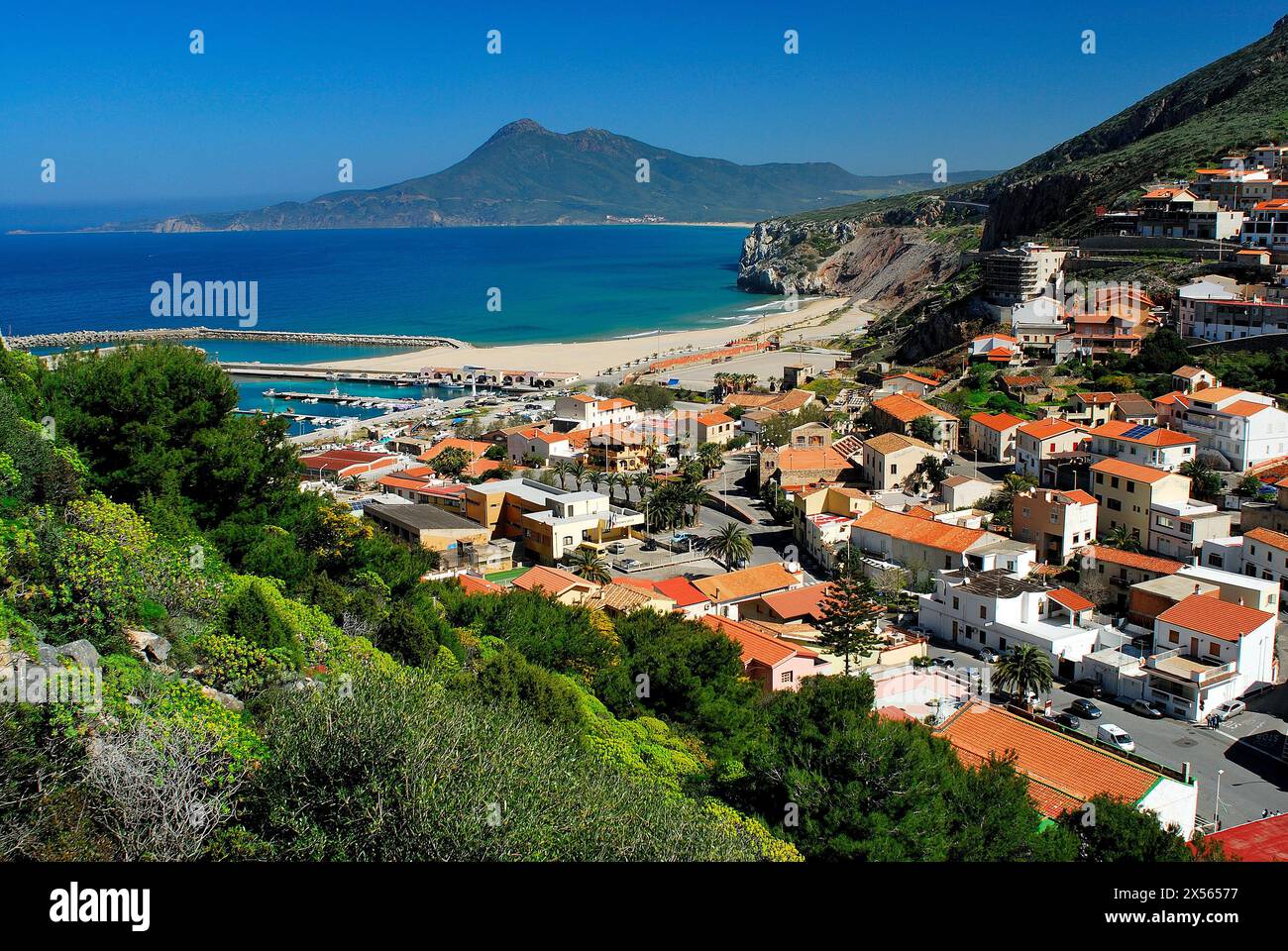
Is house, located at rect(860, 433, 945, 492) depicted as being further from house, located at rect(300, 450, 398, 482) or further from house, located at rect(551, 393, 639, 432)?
house, located at rect(300, 450, 398, 482)

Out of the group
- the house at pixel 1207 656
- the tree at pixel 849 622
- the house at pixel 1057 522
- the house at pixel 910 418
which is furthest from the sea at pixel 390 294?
the house at pixel 1207 656

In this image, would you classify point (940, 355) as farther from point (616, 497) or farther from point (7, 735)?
point (7, 735)

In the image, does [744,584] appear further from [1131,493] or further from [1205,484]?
[1205,484]

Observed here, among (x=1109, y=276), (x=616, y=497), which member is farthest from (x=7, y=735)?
(x=1109, y=276)

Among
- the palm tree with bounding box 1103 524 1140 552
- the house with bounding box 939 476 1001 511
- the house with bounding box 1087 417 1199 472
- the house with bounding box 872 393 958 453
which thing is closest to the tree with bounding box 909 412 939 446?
the house with bounding box 872 393 958 453

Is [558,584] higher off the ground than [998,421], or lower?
lower

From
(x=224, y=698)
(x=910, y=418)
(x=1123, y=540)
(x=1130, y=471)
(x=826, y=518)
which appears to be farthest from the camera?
(x=910, y=418)

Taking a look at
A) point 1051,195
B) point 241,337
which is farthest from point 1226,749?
point 241,337

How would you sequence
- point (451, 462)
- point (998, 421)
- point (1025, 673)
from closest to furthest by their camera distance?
point (1025, 673) < point (998, 421) < point (451, 462)
